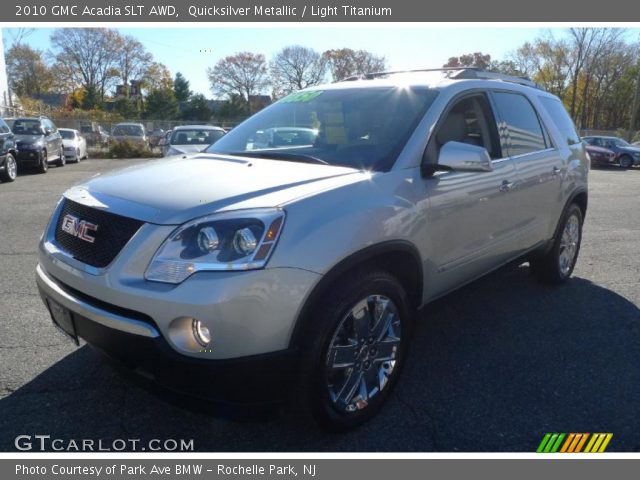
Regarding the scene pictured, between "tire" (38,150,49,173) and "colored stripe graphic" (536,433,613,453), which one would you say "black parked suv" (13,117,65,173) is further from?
"colored stripe graphic" (536,433,613,453)

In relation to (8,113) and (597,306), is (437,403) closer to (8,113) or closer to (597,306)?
(597,306)

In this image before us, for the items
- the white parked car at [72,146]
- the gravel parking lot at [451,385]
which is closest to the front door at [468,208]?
the gravel parking lot at [451,385]

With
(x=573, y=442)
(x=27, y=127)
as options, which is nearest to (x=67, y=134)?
(x=27, y=127)

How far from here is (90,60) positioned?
2419 inches

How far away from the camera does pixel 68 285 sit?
2566mm

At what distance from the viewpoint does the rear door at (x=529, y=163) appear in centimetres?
393

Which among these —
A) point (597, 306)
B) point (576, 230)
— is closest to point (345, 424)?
point (597, 306)

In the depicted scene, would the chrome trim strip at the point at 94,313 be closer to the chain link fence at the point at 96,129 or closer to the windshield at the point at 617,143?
the chain link fence at the point at 96,129

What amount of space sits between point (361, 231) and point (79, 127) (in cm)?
3574

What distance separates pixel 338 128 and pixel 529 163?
1692mm

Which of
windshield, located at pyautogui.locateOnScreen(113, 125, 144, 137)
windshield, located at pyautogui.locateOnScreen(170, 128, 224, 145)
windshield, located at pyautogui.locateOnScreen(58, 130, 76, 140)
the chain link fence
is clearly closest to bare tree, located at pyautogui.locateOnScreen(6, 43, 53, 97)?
the chain link fence

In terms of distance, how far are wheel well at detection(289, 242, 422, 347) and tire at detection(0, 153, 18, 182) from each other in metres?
12.7

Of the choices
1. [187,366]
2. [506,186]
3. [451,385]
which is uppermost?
[506,186]

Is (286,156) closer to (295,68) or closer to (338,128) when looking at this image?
(338,128)
